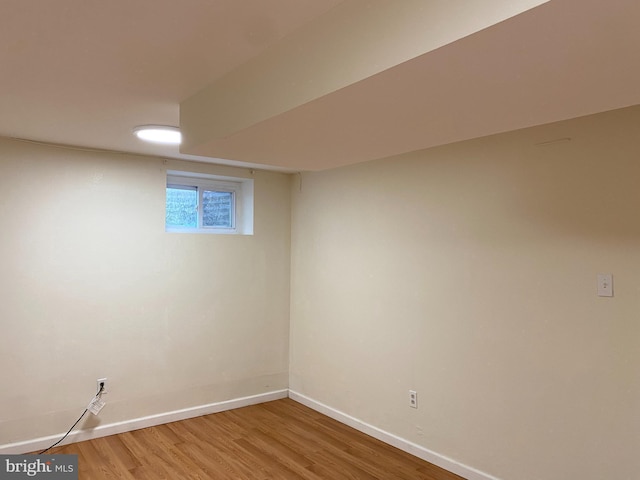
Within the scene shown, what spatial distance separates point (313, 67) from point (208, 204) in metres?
2.85

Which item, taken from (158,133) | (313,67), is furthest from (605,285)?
(158,133)

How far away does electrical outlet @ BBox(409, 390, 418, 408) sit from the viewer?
3.19 meters

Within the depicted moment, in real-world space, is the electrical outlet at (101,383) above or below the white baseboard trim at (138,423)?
above

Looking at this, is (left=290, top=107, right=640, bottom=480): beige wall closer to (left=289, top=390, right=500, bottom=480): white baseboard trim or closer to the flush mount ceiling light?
(left=289, top=390, right=500, bottom=480): white baseboard trim

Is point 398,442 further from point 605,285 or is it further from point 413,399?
point 605,285

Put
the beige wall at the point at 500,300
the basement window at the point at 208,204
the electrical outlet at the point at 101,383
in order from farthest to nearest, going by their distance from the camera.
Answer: the basement window at the point at 208,204
the electrical outlet at the point at 101,383
the beige wall at the point at 500,300

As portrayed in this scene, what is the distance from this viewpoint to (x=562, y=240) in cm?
241

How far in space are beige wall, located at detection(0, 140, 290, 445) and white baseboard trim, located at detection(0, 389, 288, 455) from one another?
0.15 feet

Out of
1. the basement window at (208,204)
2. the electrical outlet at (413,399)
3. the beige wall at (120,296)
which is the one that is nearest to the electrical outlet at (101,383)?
the beige wall at (120,296)

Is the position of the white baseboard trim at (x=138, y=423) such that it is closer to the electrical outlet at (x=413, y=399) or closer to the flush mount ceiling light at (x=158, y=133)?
the electrical outlet at (x=413, y=399)

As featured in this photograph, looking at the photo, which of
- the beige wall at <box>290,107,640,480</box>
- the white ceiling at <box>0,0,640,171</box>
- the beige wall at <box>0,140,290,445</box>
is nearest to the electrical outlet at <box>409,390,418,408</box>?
the beige wall at <box>290,107,640,480</box>

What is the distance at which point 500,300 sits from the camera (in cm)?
269

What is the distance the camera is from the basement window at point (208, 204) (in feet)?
13.3

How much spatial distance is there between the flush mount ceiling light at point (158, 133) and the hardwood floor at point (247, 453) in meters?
2.18
